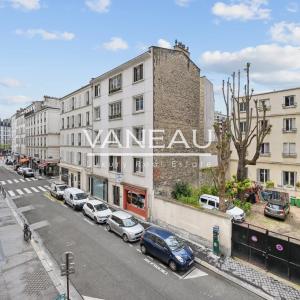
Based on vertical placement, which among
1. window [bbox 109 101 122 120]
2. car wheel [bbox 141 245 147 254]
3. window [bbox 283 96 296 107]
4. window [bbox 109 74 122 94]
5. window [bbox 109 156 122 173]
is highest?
window [bbox 109 74 122 94]

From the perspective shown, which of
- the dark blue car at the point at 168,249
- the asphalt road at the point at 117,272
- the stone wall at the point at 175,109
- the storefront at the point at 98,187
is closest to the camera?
the asphalt road at the point at 117,272

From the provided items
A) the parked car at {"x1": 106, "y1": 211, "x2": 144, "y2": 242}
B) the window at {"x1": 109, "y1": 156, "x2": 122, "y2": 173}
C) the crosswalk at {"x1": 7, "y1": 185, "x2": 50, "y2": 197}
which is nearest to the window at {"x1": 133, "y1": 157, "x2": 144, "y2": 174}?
the window at {"x1": 109, "y1": 156, "x2": 122, "y2": 173}

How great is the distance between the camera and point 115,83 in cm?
2677

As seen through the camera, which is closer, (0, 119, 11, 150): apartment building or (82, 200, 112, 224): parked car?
(82, 200, 112, 224): parked car

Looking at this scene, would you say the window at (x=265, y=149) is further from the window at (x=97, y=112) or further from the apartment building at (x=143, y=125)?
the window at (x=97, y=112)

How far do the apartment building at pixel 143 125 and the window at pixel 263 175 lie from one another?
10200 millimetres

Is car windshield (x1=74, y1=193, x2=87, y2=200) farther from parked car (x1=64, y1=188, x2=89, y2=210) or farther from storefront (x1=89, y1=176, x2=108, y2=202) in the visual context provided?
storefront (x1=89, y1=176, x2=108, y2=202)

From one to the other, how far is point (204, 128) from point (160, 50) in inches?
396

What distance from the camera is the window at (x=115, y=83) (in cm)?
2605

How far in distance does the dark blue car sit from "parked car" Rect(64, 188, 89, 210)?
38.4ft

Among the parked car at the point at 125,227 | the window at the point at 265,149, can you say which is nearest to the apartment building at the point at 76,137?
the parked car at the point at 125,227

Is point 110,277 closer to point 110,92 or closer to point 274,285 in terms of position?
point 274,285

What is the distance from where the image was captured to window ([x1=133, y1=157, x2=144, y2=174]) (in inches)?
921

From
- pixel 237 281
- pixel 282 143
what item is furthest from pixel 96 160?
pixel 282 143
